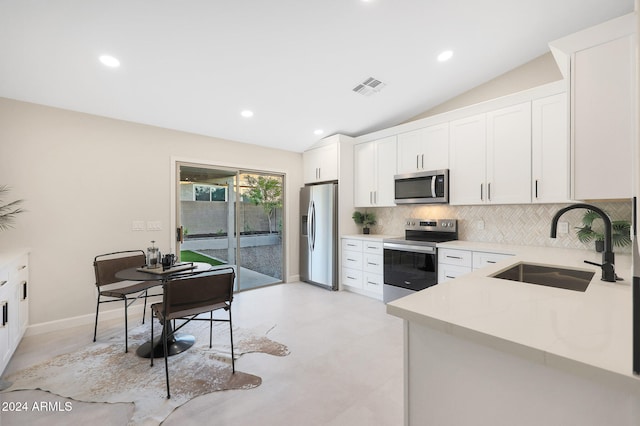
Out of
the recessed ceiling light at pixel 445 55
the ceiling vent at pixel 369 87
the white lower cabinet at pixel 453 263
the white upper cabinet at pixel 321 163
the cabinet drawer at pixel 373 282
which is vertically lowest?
the cabinet drawer at pixel 373 282

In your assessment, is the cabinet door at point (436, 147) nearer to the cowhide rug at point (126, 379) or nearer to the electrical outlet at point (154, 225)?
the cowhide rug at point (126, 379)

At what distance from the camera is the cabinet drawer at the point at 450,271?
3230mm

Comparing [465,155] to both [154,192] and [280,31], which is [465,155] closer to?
[280,31]

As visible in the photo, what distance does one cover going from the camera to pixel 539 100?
2.98 meters

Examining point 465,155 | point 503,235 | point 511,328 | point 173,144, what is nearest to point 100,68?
point 173,144

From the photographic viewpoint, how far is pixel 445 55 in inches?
121

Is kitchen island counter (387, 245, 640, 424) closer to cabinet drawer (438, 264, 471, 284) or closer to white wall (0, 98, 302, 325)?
cabinet drawer (438, 264, 471, 284)

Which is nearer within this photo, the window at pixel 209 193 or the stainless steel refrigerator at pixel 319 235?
the window at pixel 209 193

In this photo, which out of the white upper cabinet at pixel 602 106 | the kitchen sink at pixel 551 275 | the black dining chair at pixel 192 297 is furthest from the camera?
the black dining chair at pixel 192 297

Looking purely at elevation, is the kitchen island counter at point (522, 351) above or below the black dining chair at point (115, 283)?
above

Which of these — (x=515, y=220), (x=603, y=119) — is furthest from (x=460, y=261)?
(x=603, y=119)

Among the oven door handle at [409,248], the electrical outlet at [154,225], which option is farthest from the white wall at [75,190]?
the oven door handle at [409,248]

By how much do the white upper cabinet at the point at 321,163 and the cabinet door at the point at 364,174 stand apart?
15.0 inches

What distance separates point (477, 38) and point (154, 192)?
416cm
